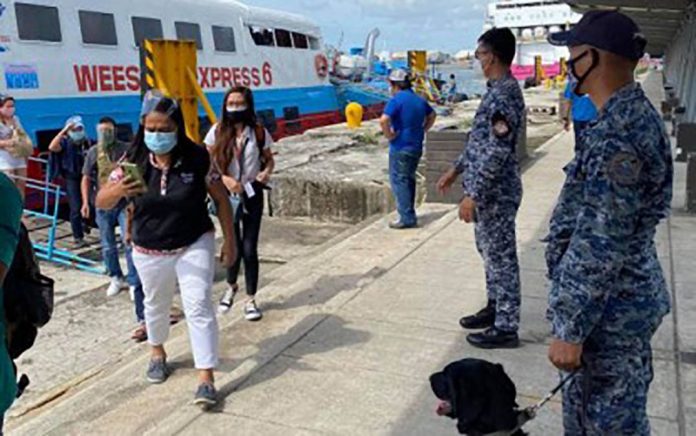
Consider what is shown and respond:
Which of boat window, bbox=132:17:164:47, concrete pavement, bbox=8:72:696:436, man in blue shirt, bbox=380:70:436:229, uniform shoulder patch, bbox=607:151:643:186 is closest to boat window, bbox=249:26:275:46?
boat window, bbox=132:17:164:47

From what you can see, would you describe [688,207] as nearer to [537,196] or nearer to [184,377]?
[537,196]

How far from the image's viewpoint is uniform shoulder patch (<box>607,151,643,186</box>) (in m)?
2.00

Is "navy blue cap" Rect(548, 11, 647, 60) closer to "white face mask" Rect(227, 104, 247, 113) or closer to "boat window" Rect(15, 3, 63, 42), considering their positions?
"white face mask" Rect(227, 104, 247, 113)

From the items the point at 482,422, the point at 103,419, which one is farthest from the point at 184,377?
the point at 482,422

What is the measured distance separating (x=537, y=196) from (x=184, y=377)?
6.05m

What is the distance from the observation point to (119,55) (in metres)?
13.4

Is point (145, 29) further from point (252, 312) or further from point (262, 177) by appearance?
point (252, 312)

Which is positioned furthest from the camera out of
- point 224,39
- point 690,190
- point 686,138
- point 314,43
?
point 314,43

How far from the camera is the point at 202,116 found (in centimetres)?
1493

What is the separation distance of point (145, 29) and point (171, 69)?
7.07m

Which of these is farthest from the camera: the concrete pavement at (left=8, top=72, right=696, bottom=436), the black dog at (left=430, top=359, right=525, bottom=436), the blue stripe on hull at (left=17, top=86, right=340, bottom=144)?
the blue stripe on hull at (left=17, top=86, right=340, bottom=144)

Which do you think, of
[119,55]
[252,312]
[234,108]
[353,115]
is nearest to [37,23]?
[119,55]

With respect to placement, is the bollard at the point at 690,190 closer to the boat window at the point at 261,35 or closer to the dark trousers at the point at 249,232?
the dark trousers at the point at 249,232

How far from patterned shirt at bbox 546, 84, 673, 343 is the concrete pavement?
147 centimetres
